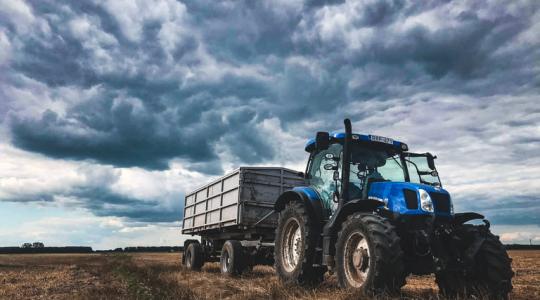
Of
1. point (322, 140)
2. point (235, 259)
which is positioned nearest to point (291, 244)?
point (322, 140)

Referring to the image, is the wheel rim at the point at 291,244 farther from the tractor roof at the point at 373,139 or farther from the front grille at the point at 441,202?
the front grille at the point at 441,202

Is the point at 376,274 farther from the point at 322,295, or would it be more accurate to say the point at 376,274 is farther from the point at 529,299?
the point at 529,299

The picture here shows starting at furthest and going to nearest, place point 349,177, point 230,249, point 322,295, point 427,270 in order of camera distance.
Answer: point 230,249 → point 349,177 → point 322,295 → point 427,270

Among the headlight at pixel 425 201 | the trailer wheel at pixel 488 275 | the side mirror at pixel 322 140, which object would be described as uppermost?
the side mirror at pixel 322 140

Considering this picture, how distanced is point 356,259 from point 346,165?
64.4 inches

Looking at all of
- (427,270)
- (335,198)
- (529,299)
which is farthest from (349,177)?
(529,299)

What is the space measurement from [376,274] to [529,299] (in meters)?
2.92

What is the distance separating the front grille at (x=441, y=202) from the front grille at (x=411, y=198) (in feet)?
0.86

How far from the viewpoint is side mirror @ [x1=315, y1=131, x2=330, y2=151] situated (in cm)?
792

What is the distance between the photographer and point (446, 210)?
7176 mm

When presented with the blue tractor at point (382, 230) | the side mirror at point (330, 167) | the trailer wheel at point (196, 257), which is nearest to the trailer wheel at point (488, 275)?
the blue tractor at point (382, 230)

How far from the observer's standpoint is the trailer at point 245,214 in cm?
1195

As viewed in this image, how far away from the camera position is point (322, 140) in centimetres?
794

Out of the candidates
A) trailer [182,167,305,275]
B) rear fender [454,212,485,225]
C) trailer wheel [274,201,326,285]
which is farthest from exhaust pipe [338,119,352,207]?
trailer [182,167,305,275]
